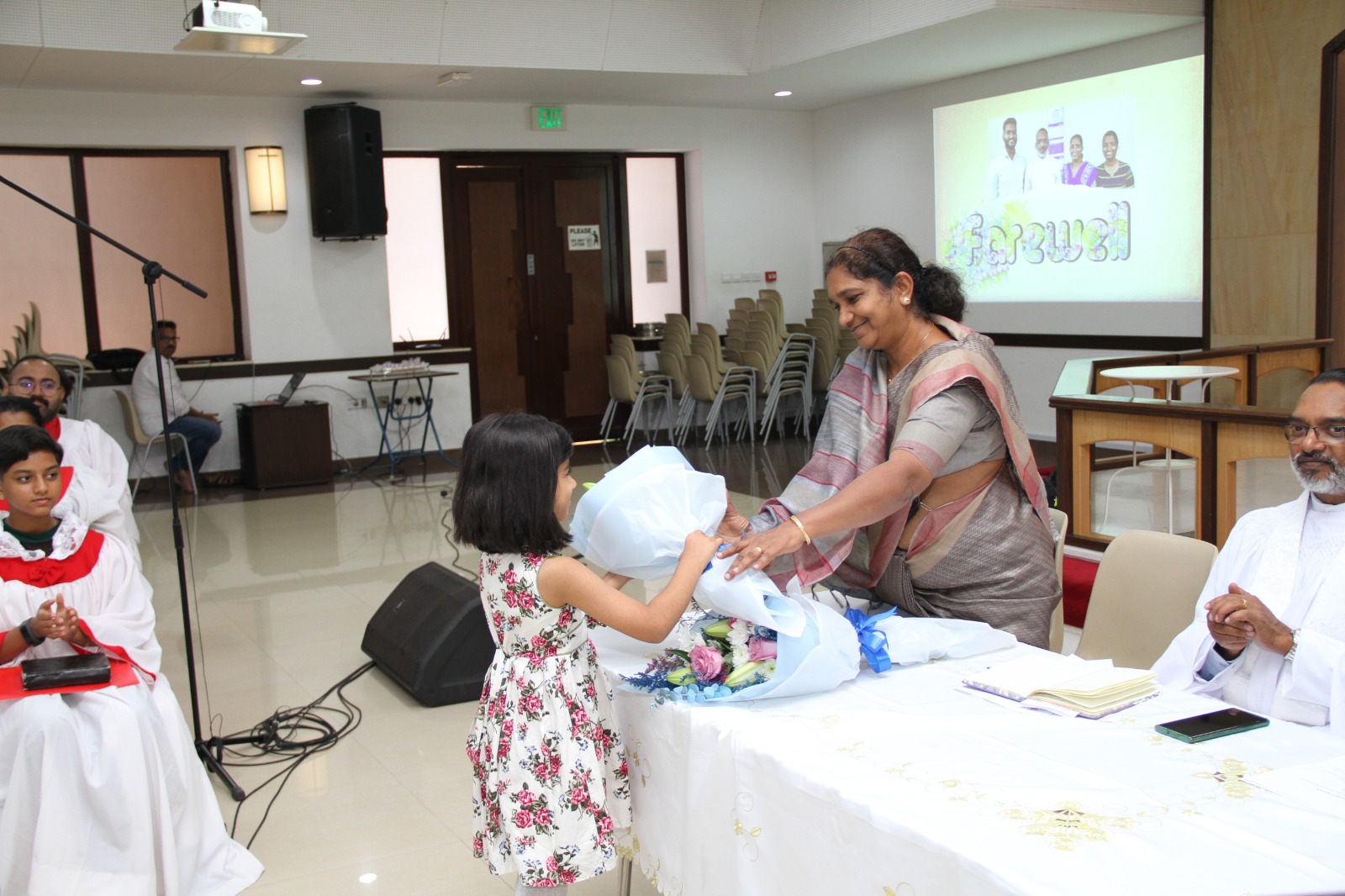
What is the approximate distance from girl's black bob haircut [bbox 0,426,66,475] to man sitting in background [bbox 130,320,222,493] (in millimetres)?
5650

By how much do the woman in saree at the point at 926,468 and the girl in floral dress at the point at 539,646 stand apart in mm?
390

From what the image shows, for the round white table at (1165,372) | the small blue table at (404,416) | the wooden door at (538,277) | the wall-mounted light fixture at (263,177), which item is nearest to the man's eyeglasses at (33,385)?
the round white table at (1165,372)

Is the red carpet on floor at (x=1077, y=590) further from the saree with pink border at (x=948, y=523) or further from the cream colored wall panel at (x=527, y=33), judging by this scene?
the cream colored wall panel at (x=527, y=33)

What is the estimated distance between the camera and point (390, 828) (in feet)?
11.1

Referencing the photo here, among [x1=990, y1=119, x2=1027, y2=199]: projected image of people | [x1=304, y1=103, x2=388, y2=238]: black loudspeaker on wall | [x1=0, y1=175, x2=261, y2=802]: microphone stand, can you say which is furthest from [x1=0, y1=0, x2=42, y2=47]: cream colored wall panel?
[x1=990, y1=119, x2=1027, y2=199]: projected image of people

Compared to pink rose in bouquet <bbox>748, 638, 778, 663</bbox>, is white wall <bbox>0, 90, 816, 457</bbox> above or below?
above

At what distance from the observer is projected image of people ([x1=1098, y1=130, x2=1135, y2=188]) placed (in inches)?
350

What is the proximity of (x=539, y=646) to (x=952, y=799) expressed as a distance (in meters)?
0.85

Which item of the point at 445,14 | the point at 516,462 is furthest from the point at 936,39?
the point at 516,462

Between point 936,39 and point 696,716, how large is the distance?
24.5 ft

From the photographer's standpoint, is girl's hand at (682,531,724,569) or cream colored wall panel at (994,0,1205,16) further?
cream colored wall panel at (994,0,1205,16)

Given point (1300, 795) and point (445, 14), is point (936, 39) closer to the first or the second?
point (445, 14)

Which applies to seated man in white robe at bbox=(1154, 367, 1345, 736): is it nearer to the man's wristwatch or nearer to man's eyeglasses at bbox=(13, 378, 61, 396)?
the man's wristwatch

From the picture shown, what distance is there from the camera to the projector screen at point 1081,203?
28.0 feet
